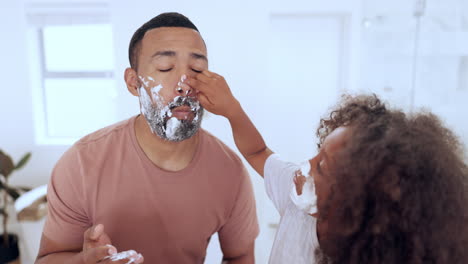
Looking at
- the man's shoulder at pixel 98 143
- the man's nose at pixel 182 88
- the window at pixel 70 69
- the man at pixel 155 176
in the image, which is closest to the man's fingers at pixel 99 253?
the man at pixel 155 176

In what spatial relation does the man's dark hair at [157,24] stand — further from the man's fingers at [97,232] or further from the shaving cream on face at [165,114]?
the man's fingers at [97,232]

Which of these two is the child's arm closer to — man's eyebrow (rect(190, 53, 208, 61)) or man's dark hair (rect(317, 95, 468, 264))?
→ man's eyebrow (rect(190, 53, 208, 61))

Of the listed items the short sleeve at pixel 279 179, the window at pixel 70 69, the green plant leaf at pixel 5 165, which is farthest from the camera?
the green plant leaf at pixel 5 165

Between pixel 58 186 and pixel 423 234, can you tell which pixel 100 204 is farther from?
pixel 423 234

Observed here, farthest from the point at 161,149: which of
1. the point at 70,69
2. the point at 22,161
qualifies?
the point at 22,161

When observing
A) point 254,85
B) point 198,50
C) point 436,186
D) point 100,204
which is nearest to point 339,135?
point 436,186

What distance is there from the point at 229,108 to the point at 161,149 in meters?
0.22

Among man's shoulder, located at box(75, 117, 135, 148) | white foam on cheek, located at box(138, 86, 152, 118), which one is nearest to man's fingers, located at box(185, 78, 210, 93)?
white foam on cheek, located at box(138, 86, 152, 118)

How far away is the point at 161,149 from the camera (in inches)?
34.3

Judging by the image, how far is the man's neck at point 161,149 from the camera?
2.85ft

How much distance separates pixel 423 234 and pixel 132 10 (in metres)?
1.02

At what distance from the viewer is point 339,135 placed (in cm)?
61

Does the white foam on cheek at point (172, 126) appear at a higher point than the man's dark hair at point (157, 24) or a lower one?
lower

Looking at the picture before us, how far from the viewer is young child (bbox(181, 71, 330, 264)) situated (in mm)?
697
